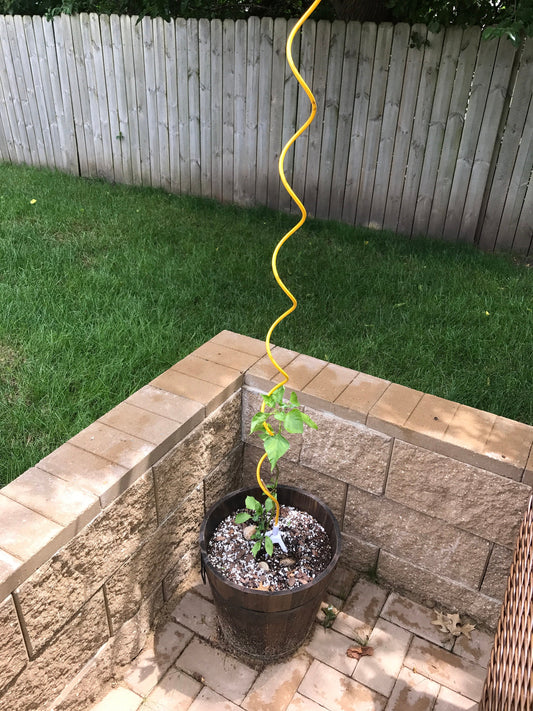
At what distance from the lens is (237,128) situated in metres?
5.52

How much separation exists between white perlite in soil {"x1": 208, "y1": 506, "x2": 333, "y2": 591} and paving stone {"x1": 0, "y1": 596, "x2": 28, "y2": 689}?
691 mm

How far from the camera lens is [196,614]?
2365 millimetres

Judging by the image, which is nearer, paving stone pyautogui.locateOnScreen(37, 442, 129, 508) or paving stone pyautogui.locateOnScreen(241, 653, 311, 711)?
paving stone pyautogui.locateOnScreen(37, 442, 129, 508)

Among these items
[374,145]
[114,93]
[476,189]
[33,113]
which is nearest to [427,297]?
[476,189]

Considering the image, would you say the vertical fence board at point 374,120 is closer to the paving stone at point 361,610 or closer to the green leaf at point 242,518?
the paving stone at point 361,610

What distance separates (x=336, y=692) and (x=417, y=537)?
2.25ft

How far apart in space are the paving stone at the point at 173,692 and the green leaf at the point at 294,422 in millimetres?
1091

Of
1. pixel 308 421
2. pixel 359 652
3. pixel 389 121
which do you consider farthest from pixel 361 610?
pixel 389 121

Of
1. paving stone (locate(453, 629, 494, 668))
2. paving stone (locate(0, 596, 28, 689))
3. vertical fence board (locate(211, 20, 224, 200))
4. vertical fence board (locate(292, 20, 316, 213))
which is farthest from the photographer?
vertical fence board (locate(211, 20, 224, 200))

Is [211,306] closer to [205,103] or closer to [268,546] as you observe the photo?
[268,546]

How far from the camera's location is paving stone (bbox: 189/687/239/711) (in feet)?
6.64

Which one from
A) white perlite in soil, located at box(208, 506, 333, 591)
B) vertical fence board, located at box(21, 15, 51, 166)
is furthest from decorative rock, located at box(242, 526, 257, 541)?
vertical fence board, located at box(21, 15, 51, 166)

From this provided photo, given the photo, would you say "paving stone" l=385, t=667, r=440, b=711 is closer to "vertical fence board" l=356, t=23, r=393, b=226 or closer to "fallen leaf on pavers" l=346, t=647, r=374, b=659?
"fallen leaf on pavers" l=346, t=647, r=374, b=659

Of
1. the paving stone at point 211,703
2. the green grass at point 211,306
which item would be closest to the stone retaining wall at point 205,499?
the paving stone at point 211,703
